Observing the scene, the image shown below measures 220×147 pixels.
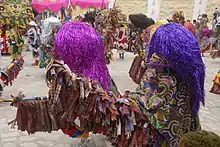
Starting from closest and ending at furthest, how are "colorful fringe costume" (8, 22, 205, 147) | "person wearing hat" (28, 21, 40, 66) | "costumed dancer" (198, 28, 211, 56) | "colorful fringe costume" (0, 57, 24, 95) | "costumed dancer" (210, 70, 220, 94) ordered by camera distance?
"colorful fringe costume" (8, 22, 205, 147)
"colorful fringe costume" (0, 57, 24, 95)
"costumed dancer" (210, 70, 220, 94)
"person wearing hat" (28, 21, 40, 66)
"costumed dancer" (198, 28, 211, 56)

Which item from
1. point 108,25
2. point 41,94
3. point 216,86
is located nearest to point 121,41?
point 108,25

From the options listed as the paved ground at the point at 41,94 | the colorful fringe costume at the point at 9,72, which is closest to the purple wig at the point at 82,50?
the paved ground at the point at 41,94

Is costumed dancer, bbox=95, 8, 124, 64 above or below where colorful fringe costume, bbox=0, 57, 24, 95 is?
above

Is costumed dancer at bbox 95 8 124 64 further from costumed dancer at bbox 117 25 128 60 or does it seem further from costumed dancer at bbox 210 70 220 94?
costumed dancer at bbox 117 25 128 60

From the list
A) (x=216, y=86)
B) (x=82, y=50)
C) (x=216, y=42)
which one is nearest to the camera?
(x=82, y=50)

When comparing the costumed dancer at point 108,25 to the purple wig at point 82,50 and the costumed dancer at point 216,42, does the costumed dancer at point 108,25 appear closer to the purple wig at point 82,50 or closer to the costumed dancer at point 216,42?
the purple wig at point 82,50

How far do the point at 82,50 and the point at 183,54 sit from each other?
1.09 metres

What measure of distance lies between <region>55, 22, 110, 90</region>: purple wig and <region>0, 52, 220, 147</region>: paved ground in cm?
140

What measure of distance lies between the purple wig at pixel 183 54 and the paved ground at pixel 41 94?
79.3 inches

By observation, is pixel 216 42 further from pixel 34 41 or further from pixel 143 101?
pixel 143 101

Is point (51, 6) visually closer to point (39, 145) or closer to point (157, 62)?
point (39, 145)

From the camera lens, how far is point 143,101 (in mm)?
2916

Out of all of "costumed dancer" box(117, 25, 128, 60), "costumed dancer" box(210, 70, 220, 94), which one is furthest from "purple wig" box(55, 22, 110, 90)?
"costumed dancer" box(117, 25, 128, 60)

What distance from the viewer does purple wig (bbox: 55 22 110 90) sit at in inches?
128
